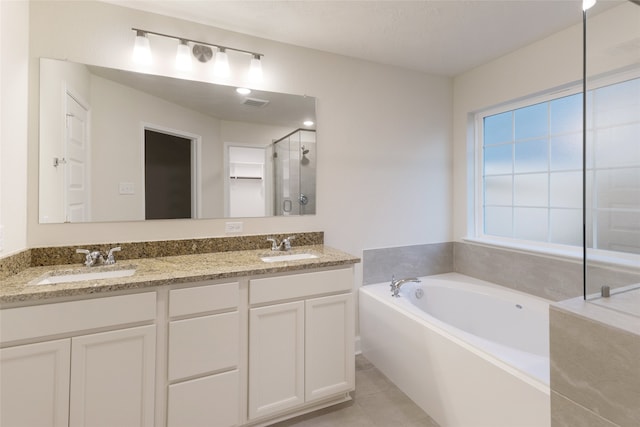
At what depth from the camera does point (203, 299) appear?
4.86ft

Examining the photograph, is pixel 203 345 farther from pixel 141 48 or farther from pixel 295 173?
pixel 141 48

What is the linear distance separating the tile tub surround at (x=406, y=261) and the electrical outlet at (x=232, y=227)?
1.06 m

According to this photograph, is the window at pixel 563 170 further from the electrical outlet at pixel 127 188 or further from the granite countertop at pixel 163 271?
the electrical outlet at pixel 127 188

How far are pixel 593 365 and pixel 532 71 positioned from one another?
220cm

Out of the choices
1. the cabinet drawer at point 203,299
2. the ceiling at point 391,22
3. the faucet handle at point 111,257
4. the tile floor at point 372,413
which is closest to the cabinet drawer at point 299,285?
the cabinet drawer at point 203,299

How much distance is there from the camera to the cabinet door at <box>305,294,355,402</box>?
173 centimetres

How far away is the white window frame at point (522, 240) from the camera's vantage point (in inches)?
45.6

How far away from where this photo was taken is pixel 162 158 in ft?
6.35

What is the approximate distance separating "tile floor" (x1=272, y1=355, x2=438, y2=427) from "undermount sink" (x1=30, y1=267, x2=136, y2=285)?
1.23 meters

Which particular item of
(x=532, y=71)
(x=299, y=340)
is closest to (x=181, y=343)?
(x=299, y=340)

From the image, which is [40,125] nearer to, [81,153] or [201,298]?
[81,153]

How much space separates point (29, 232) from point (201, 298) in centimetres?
106

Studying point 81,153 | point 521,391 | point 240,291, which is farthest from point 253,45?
point 521,391

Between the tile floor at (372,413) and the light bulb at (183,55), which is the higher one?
the light bulb at (183,55)
